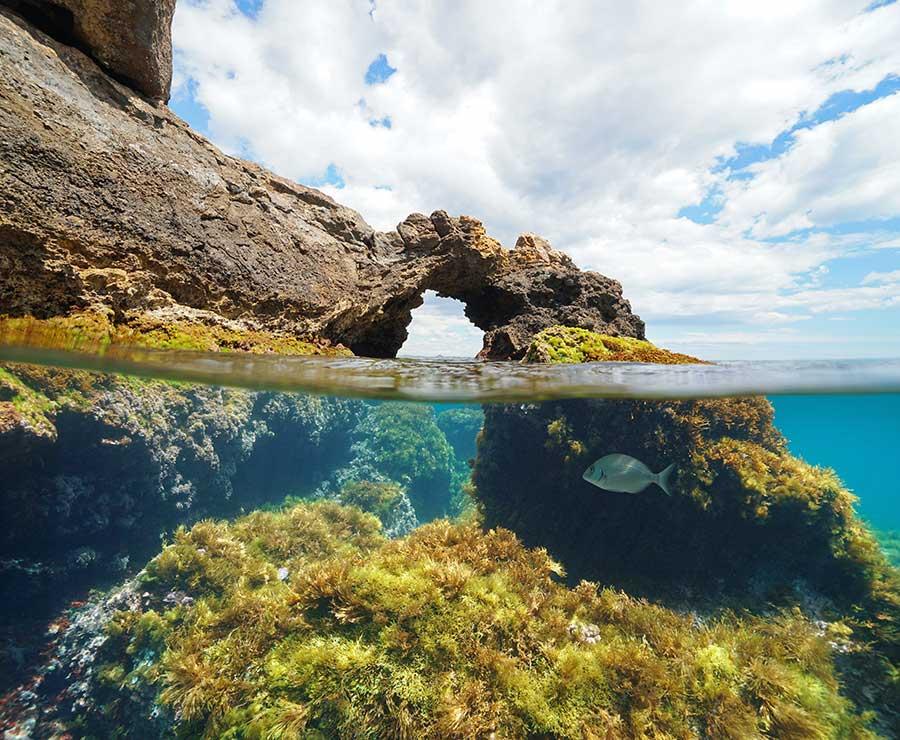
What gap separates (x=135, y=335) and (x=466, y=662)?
22.9ft

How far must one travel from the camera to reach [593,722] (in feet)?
18.2

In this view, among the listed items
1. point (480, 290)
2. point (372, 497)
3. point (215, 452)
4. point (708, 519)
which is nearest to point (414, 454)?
point (372, 497)

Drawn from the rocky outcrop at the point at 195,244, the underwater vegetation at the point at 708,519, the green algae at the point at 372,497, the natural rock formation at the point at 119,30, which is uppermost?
the natural rock formation at the point at 119,30

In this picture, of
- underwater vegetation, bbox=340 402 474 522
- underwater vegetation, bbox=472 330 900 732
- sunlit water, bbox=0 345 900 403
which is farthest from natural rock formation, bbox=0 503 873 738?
underwater vegetation, bbox=340 402 474 522

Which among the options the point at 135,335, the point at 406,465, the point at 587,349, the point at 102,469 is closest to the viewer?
the point at 135,335

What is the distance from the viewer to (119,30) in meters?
6.26

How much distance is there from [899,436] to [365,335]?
3124cm

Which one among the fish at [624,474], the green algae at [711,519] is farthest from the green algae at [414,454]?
the fish at [624,474]

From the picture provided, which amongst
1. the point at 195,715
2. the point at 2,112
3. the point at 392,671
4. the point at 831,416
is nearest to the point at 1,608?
the point at 195,715

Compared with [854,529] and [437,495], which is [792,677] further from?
[437,495]

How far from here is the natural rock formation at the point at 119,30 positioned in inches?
233

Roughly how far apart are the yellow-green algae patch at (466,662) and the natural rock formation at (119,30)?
9.55 m

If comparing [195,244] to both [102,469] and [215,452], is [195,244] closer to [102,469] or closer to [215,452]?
[102,469]

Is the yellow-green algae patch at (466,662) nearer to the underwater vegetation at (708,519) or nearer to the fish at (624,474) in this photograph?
the underwater vegetation at (708,519)
